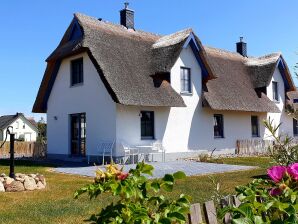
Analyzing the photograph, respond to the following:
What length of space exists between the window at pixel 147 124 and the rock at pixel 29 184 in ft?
28.7

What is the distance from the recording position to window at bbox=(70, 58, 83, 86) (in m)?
19.7

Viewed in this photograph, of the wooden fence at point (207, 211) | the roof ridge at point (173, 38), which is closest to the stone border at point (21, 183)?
the wooden fence at point (207, 211)

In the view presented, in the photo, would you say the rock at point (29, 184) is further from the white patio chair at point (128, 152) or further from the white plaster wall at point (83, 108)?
the white plaster wall at point (83, 108)

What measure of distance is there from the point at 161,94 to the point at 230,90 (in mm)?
6403

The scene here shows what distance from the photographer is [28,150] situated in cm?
2889

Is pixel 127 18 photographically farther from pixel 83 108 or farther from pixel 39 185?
pixel 39 185

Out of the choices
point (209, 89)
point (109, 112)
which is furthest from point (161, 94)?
point (209, 89)

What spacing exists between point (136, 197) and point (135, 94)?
47.5 ft

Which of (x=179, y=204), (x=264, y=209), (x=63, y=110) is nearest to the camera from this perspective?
(x=264, y=209)

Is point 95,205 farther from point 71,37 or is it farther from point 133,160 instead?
point 71,37

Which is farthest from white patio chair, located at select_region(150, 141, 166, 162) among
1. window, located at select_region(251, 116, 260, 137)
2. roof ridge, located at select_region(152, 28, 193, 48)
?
window, located at select_region(251, 116, 260, 137)

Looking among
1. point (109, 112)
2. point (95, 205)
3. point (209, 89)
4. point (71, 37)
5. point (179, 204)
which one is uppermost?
point (71, 37)

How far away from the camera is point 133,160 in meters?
17.6

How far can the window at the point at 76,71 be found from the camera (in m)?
19.7
